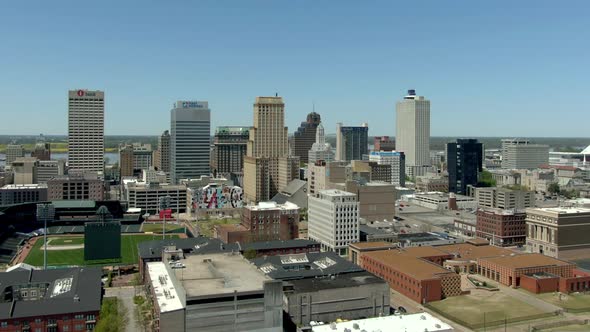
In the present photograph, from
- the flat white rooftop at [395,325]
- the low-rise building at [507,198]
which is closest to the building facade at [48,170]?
the low-rise building at [507,198]

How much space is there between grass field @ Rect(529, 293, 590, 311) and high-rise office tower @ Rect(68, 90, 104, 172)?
482 feet

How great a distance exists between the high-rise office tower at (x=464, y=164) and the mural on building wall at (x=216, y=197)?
70787 millimetres

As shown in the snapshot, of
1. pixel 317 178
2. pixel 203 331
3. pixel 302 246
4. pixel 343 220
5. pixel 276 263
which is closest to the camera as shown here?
pixel 203 331

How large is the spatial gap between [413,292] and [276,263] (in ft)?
52.7

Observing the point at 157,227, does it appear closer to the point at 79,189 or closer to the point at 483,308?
the point at 79,189

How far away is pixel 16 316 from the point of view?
51219mm

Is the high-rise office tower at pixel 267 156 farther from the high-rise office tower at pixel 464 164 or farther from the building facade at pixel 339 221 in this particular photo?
the building facade at pixel 339 221

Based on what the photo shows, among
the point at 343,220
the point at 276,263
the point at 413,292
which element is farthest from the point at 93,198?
the point at 413,292

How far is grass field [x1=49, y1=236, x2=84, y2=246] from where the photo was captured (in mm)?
102562

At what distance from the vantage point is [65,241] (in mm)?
105000

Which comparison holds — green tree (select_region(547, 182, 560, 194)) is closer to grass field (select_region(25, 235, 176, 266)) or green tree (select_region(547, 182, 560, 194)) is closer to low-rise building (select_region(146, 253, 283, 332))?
grass field (select_region(25, 235, 176, 266))

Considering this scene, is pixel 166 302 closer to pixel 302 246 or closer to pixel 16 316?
pixel 16 316

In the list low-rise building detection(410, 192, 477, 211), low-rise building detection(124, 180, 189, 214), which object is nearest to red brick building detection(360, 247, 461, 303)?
low-rise building detection(124, 180, 189, 214)

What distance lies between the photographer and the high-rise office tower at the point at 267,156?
156 m
